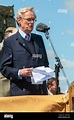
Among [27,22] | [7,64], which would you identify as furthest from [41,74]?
[27,22]

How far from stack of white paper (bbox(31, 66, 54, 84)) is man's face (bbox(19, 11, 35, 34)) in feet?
0.93

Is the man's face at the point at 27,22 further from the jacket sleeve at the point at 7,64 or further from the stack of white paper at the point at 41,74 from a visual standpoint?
the stack of white paper at the point at 41,74

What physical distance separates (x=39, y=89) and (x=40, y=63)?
165 mm

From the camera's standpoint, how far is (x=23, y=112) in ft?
8.01

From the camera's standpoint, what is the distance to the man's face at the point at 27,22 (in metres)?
2.97

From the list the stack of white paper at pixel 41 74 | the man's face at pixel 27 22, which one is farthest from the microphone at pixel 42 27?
the stack of white paper at pixel 41 74

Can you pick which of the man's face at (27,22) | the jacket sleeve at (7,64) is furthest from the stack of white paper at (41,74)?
the man's face at (27,22)

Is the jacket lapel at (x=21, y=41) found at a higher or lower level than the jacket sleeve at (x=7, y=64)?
higher

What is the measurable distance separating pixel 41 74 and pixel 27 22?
37 centimetres

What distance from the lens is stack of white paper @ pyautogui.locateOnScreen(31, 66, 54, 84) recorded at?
Result: 2.82 meters

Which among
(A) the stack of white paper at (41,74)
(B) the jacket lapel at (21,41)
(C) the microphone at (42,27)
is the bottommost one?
(A) the stack of white paper at (41,74)

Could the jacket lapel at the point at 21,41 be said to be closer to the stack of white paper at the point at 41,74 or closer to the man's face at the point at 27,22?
the man's face at the point at 27,22

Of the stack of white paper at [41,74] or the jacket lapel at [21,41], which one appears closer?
the stack of white paper at [41,74]

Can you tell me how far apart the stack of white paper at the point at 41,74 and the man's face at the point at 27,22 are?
28 centimetres
